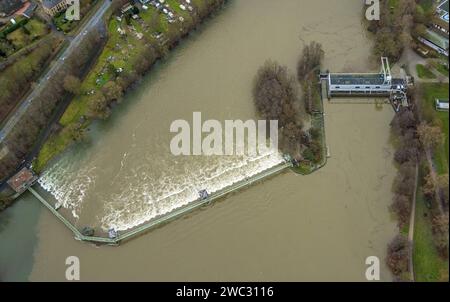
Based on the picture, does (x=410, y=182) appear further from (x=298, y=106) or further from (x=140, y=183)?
(x=140, y=183)

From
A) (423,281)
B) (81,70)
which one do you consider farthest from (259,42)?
(423,281)

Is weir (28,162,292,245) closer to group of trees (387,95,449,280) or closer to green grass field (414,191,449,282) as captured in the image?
group of trees (387,95,449,280)

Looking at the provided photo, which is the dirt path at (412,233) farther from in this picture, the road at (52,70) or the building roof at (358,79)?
the road at (52,70)

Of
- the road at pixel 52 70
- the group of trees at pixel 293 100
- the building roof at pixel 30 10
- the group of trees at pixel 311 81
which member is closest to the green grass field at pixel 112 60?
the road at pixel 52 70

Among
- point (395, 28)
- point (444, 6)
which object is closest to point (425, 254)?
point (395, 28)

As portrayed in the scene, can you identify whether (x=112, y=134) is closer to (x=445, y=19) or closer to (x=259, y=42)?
(x=259, y=42)

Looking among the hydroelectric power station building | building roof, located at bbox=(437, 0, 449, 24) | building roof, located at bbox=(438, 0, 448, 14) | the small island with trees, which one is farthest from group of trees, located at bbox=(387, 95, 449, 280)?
building roof, located at bbox=(438, 0, 448, 14)
